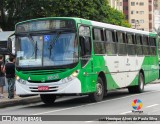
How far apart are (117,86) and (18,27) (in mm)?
5392

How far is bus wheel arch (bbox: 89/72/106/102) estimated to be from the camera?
1881cm

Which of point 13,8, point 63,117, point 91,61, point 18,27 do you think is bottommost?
point 63,117

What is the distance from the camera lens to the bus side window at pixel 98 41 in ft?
61.7

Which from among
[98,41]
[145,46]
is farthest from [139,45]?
[98,41]

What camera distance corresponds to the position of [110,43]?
20.4 metres

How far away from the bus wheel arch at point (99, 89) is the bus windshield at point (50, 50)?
7.16 feet

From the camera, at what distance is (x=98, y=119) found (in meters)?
12.8

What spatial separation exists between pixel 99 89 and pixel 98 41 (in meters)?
1.87

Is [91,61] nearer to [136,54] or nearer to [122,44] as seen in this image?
[122,44]

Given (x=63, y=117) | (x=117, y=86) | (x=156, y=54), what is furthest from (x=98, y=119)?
(x=156, y=54)

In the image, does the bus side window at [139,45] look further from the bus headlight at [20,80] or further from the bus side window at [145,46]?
the bus headlight at [20,80]

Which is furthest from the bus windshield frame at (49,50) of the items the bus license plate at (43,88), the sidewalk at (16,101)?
the sidewalk at (16,101)

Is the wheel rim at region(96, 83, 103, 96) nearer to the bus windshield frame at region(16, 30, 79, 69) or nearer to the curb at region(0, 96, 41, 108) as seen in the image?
the bus windshield frame at region(16, 30, 79, 69)

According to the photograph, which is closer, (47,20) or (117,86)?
(47,20)
